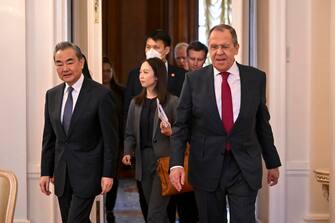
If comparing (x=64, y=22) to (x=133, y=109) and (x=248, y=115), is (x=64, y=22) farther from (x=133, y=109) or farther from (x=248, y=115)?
(x=248, y=115)

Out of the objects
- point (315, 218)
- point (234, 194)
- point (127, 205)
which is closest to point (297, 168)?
point (315, 218)

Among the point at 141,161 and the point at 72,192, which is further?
the point at 141,161

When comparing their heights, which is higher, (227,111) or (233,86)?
(233,86)

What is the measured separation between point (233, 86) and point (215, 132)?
11.1 inches

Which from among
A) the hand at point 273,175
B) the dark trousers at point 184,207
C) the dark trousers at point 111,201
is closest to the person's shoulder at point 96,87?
the hand at point 273,175

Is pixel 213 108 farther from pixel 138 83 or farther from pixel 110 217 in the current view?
pixel 110 217

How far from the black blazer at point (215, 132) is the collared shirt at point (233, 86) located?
0.02 metres

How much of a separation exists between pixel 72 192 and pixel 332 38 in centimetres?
220

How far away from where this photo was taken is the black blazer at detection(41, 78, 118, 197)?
346cm

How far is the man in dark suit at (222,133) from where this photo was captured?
130 inches

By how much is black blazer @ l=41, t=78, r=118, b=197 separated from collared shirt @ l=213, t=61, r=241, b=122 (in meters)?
0.61

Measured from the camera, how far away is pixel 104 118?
11.4 feet

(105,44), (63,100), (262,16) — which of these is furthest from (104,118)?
(105,44)

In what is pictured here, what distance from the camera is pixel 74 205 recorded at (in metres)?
3.48
